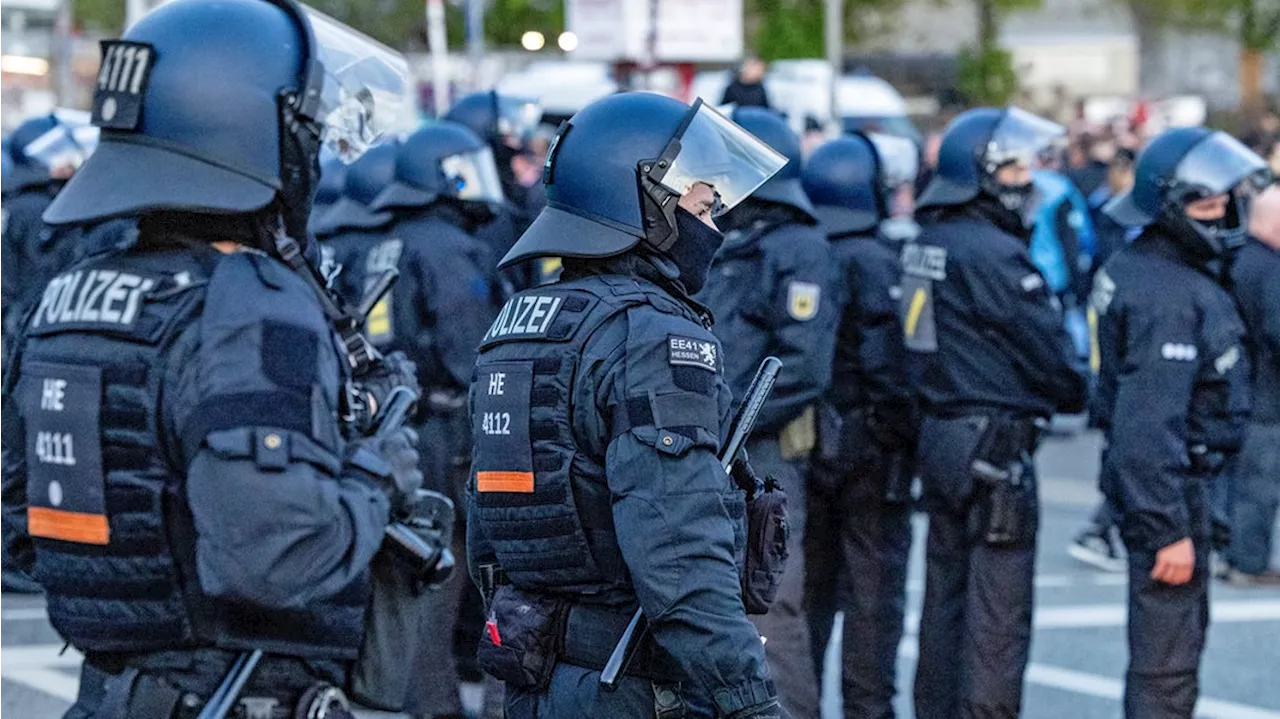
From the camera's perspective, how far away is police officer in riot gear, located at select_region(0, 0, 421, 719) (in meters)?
3.04

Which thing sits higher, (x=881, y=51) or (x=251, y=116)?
(x=251, y=116)

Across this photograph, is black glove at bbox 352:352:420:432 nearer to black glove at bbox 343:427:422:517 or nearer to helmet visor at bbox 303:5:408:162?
black glove at bbox 343:427:422:517

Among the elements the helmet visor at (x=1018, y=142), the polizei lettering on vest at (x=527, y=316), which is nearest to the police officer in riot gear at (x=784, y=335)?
the helmet visor at (x=1018, y=142)

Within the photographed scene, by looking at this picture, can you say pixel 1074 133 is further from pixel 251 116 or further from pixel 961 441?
pixel 251 116

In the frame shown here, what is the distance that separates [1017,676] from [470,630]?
8.63 feet

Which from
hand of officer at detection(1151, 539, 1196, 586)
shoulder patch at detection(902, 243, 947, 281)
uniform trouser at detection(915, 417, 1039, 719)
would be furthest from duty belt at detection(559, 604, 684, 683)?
shoulder patch at detection(902, 243, 947, 281)

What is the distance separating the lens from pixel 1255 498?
9328 millimetres

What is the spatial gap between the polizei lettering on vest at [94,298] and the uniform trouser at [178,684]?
610 mm

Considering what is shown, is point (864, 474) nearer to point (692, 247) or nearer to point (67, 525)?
point (692, 247)

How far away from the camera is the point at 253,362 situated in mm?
3051

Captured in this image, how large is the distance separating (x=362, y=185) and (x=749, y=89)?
6.07 m

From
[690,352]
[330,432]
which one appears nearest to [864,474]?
[690,352]

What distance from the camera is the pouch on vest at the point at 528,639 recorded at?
3.61 m

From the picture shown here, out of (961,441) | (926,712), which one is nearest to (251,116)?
(961,441)
